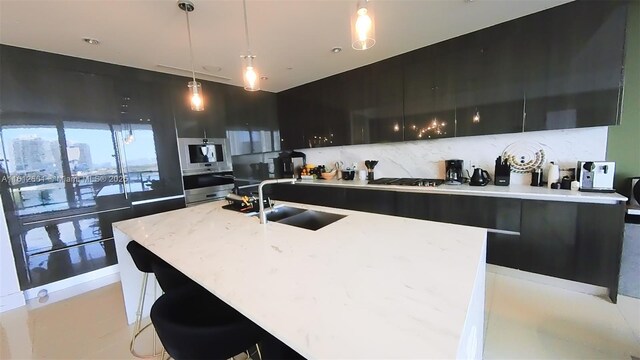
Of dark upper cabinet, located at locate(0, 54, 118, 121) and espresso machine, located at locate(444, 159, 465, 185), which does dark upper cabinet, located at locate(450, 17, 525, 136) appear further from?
dark upper cabinet, located at locate(0, 54, 118, 121)

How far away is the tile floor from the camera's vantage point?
5.20 ft

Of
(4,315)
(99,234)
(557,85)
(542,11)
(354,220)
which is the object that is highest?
(542,11)

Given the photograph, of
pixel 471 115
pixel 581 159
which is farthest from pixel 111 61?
pixel 581 159

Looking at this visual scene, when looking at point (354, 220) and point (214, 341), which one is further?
point (354, 220)


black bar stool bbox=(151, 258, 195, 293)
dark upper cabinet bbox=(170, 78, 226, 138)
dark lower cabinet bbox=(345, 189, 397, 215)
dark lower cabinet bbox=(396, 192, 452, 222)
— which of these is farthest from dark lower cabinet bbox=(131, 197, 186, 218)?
dark lower cabinet bbox=(396, 192, 452, 222)

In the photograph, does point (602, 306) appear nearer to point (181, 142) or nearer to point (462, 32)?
point (462, 32)

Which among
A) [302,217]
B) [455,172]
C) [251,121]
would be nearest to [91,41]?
[251,121]

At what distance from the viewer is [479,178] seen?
261 centimetres

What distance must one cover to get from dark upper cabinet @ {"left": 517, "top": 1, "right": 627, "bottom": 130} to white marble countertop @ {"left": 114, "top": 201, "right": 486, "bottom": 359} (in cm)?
168

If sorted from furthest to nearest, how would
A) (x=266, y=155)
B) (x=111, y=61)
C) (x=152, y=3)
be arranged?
(x=266, y=155), (x=111, y=61), (x=152, y=3)

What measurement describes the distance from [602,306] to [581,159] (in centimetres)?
121

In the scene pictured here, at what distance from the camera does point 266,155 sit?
4.34 meters

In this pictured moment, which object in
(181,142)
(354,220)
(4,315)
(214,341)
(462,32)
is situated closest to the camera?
(214,341)

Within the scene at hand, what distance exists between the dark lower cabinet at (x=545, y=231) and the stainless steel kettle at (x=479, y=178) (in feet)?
1.08
